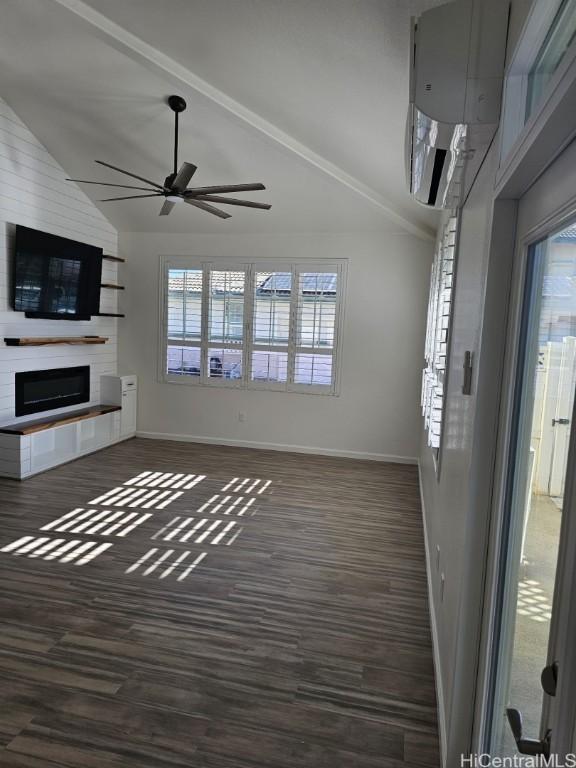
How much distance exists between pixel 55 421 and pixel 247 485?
2.17 metres

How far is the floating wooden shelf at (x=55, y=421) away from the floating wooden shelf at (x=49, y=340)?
2.67 ft

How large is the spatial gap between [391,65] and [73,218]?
460 cm

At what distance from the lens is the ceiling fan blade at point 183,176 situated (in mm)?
3979

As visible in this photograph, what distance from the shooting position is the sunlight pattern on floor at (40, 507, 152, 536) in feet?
13.1

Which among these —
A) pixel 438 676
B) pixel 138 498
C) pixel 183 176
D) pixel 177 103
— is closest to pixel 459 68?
pixel 438 676

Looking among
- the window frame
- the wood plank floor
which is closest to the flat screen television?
the window frame

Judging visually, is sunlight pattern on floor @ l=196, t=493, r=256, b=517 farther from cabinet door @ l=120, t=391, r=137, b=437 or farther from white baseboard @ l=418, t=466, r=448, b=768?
cabinet door @ l=120, t=391, r=137, b=437

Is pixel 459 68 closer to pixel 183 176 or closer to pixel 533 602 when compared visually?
pixel 533 602

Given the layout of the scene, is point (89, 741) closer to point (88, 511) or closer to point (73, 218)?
→ point (88, 511)

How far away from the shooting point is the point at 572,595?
88cm

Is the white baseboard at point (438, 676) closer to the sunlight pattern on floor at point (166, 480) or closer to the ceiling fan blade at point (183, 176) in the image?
the sunlight pattern on floor at point (166, 480)

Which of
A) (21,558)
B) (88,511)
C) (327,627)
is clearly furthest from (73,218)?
(327,627)

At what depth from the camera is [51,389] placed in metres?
5.85

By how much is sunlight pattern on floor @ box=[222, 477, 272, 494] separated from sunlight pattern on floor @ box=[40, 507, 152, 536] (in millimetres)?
1035
